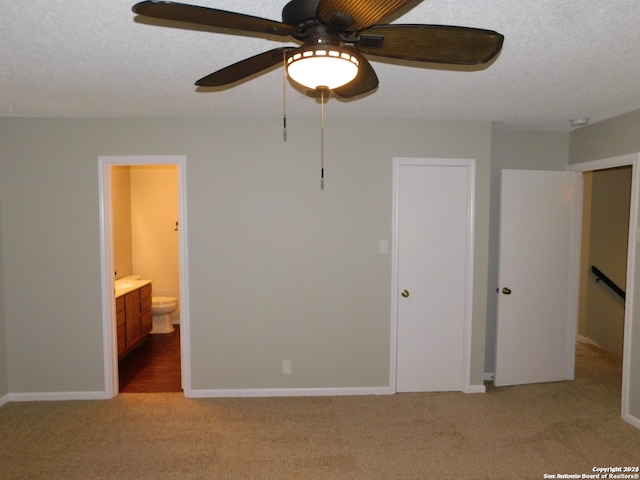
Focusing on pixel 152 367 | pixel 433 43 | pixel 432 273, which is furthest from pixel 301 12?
pixel 152 367

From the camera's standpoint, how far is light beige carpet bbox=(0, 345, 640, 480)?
2.31 metres

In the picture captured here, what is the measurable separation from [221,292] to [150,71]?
181 centimetres

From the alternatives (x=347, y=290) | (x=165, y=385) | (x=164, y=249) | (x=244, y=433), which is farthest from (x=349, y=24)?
(x=164, y=249)

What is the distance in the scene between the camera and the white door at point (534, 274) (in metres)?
3.37

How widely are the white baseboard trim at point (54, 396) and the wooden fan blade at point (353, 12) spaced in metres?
3.53

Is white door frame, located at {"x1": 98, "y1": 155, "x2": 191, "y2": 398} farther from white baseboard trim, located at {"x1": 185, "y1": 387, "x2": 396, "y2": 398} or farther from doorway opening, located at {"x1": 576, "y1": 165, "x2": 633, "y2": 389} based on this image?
doorway opening, located at {"x1": 576, "y1": 165, "x2": 633, "y2": 389}

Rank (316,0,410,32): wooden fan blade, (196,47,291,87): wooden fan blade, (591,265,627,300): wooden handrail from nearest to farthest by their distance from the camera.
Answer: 1. (316,0,410,32): wooden fan blade
2. (196,47,291,87): wooden fan blade
3. (591,265,627,300): wooden handrail

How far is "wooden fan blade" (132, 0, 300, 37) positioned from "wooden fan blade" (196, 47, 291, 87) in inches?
3.9

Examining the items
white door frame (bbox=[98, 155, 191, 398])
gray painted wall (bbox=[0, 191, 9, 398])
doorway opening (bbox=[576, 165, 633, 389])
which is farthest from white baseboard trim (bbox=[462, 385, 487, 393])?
gray painted wall (bbox=[0, 191, 9, 398])

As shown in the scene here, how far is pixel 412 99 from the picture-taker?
8.61 ft

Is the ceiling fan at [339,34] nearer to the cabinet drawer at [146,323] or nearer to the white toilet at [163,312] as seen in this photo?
the cabinet drawer at [146,323]

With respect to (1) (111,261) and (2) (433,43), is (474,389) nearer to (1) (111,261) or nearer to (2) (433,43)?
(2) (433,43)

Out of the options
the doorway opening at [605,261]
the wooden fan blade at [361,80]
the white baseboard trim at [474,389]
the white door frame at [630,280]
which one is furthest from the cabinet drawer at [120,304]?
the doorway opening at [605,261]

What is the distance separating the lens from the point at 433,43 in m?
1.21
